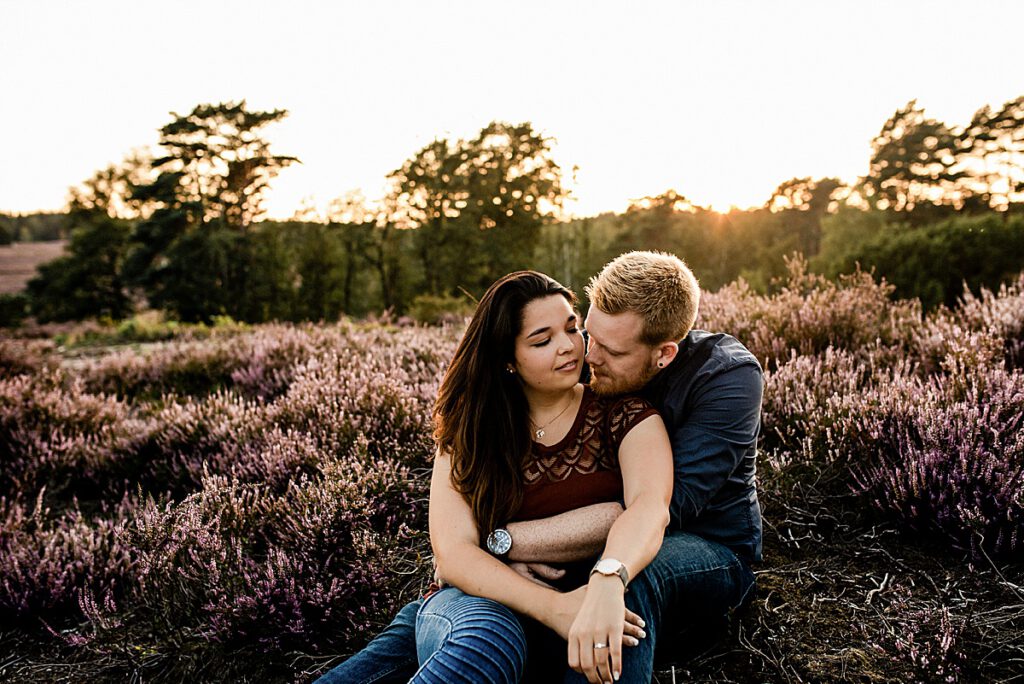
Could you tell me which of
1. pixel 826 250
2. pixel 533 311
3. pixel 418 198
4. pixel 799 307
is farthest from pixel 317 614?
pixel 826 250

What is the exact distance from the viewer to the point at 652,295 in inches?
88.4

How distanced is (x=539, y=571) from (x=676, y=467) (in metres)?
0.58

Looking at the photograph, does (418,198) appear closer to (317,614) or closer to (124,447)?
(124,447)

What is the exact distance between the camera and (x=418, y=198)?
33344 millimetres

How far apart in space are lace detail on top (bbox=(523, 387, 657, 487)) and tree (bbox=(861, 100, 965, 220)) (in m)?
36.1

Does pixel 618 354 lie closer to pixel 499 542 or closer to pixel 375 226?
pixel 499 542

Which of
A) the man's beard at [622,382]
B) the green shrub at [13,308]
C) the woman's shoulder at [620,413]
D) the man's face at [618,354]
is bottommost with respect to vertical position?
the green shrub at [13,308]

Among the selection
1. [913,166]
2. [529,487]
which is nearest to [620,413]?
[529,487]

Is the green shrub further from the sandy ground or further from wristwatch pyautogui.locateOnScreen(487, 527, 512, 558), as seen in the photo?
wristwatch pyautogui.locateOnScreen(487, 527, 512, 558)

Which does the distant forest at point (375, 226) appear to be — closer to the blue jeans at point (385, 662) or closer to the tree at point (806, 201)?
the tree at point (806, 201)

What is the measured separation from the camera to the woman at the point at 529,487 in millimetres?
1752

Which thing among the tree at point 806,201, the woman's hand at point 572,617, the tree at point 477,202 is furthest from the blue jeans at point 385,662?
the tree at point 806,201

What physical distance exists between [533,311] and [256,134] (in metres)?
32.8

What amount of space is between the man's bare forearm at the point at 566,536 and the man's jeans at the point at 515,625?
0.62 ft
